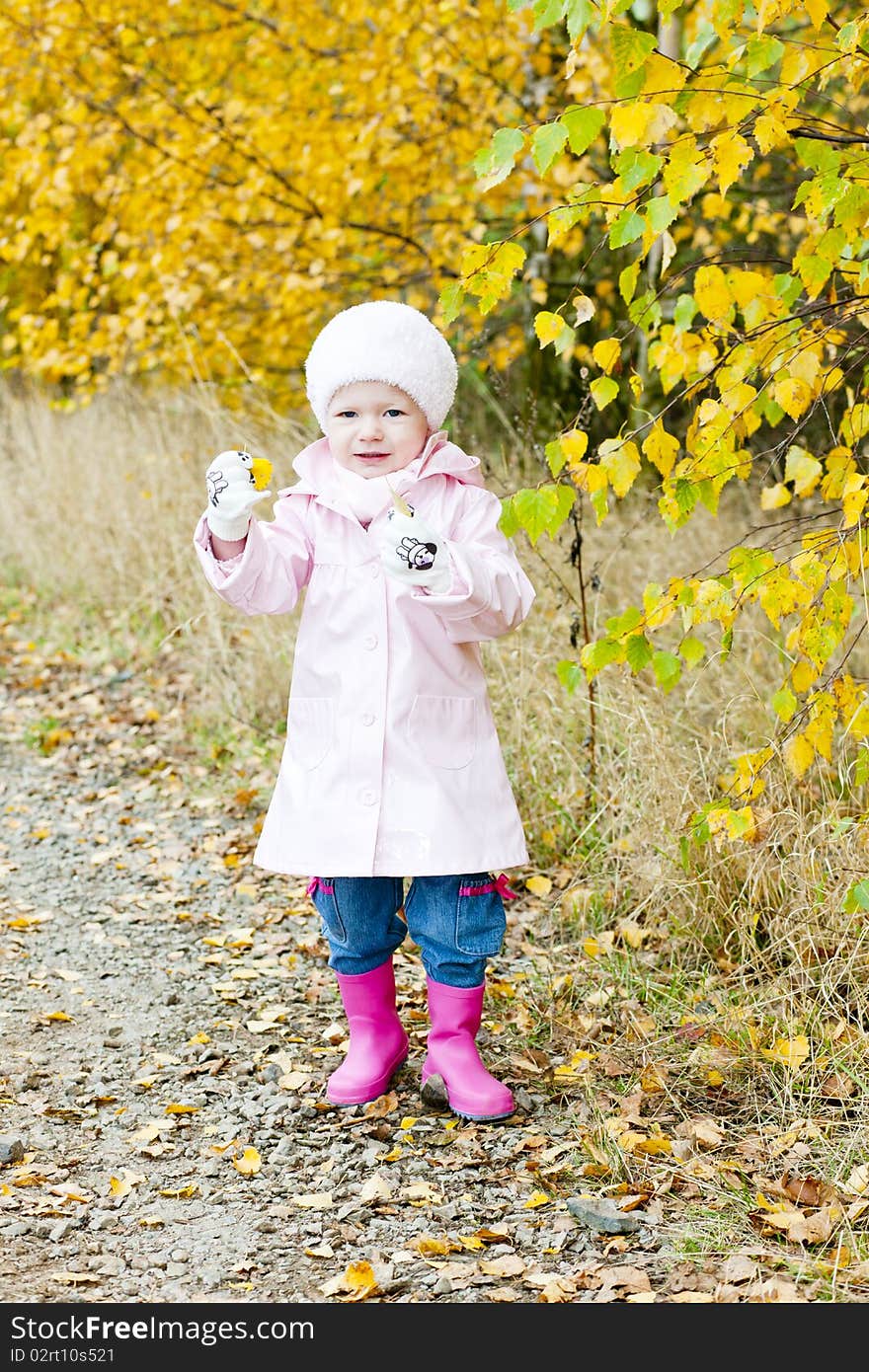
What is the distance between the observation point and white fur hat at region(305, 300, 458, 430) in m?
2.58

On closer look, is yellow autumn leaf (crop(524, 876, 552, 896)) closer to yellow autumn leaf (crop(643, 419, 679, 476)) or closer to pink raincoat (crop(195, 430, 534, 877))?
pink raincoat (crop(195, 430, 534, 877))

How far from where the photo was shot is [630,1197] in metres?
2.40

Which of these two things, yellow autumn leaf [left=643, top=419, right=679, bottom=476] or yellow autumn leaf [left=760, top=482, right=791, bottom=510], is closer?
yellow autumn leaf [left=643, top=419, right=679, bottom=476]

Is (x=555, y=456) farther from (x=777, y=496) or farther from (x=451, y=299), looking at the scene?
(x=777, y=496)

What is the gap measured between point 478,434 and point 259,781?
10.2ft

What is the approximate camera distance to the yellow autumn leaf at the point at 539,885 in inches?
145

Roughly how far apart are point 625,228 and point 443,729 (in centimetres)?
93

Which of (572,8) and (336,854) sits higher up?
(572,8)

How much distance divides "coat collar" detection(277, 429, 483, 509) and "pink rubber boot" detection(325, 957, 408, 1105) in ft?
3.05

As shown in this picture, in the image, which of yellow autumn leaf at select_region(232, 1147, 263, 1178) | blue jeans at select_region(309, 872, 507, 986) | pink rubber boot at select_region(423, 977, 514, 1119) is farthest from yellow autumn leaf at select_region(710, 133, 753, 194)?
yellow autumn leaf at select_region(232, 1147, 263, 1178)

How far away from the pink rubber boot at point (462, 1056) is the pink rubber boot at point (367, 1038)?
109mm

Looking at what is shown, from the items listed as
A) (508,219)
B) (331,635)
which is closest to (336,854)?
(331,635)

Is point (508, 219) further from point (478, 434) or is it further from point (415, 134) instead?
point (478, 434)

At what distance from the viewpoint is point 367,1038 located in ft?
9.30
